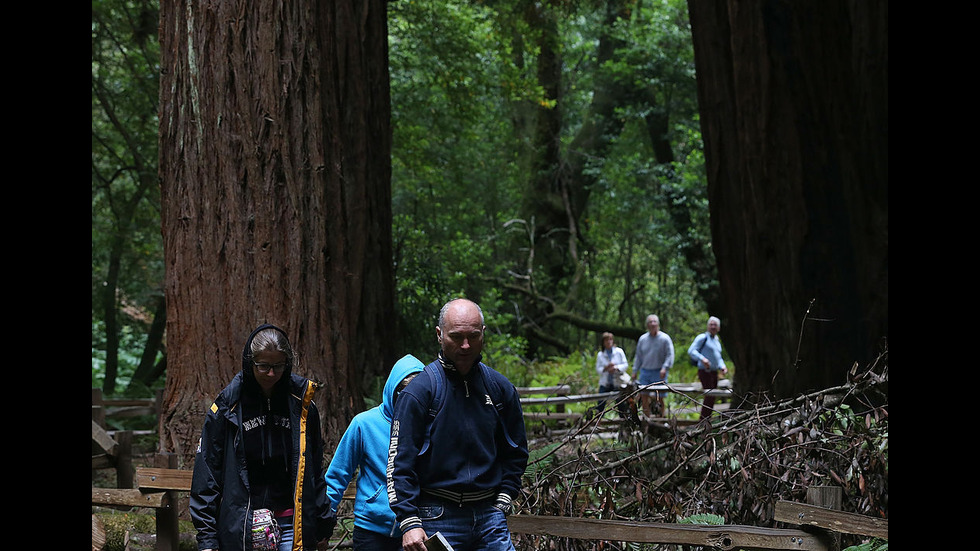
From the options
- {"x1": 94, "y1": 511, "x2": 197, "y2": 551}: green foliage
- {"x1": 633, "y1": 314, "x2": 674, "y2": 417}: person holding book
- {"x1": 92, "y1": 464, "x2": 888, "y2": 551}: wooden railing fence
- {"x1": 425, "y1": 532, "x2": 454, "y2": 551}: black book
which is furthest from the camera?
{"x1": 633, "y1": 314, "x2": 674, "y2": 417}: person holding book

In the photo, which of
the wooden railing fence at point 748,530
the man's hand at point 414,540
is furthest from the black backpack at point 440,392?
the wooden railing fence at point 748,530

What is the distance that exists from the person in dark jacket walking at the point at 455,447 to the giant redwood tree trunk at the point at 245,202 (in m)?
4.02

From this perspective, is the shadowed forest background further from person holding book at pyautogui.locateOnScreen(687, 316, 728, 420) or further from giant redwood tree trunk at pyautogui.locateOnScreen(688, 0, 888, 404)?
person holding book at pyautogui.locateOnScreen(687, 316, 728, 420)

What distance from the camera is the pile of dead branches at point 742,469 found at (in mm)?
6309

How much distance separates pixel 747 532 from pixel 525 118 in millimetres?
25518

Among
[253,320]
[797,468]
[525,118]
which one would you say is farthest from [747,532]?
[525,118]

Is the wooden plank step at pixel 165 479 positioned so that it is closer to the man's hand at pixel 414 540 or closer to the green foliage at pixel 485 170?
the man's hand at pixel 414 540

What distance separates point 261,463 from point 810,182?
6778 millimetres

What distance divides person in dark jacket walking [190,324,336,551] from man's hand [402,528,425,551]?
0.90 m

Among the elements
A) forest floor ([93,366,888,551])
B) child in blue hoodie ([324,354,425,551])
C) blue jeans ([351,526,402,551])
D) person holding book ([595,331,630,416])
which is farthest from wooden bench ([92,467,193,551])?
person holding book ([595,331,630,416])

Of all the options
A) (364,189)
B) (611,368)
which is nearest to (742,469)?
(364,189)

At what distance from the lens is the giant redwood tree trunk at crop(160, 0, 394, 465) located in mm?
8125

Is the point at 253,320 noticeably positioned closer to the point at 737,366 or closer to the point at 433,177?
the point at 737,366

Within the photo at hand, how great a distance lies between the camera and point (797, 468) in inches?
251
